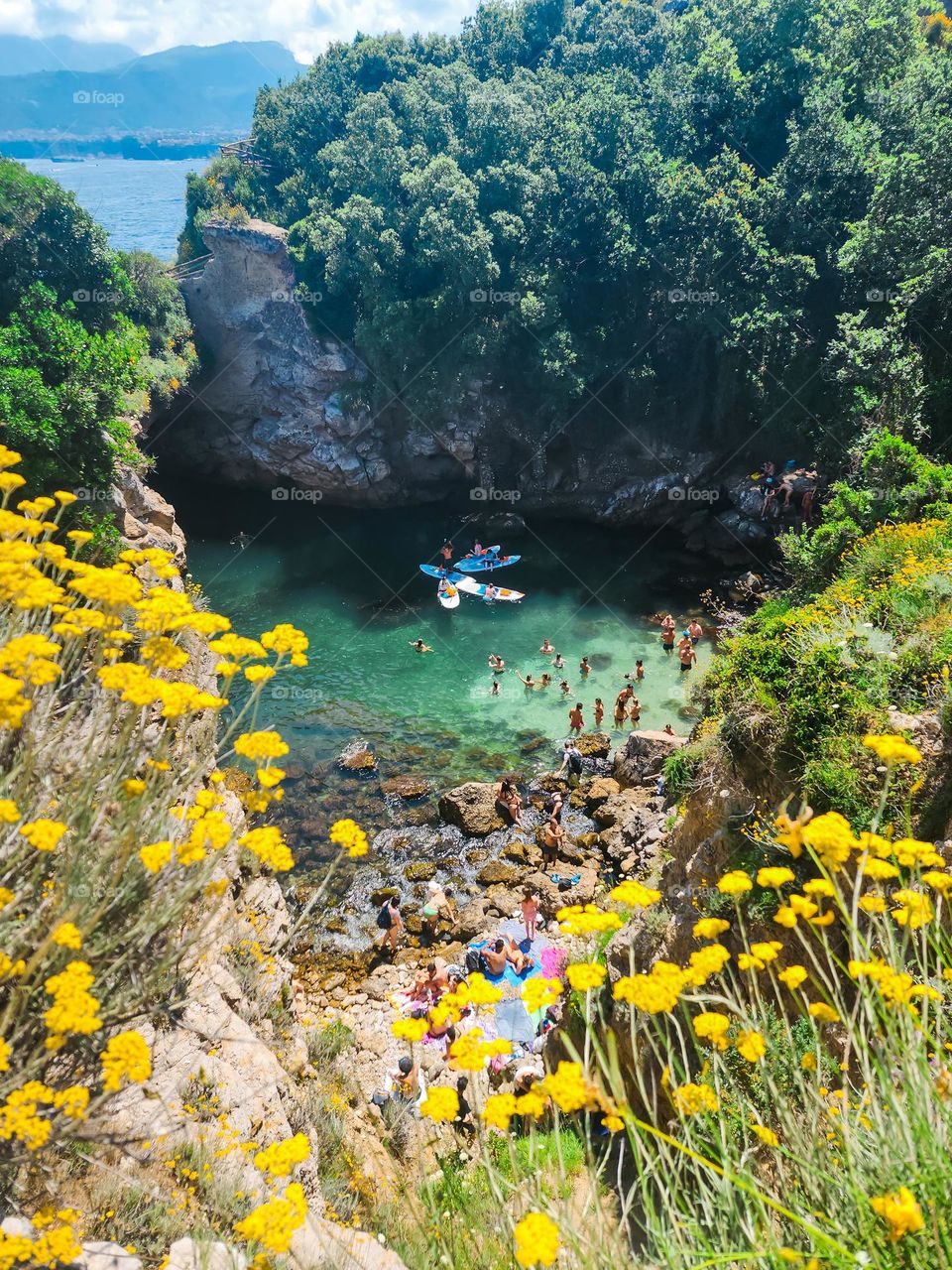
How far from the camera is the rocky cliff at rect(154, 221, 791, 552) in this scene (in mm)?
27078

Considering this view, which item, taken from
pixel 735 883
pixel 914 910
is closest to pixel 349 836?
pixel 735 883

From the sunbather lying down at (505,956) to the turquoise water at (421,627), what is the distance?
4600 millimetres

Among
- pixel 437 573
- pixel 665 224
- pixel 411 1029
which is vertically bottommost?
pixel 437 573

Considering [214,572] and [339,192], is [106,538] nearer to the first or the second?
[214,572]

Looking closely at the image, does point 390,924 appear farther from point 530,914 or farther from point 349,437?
point 349,437

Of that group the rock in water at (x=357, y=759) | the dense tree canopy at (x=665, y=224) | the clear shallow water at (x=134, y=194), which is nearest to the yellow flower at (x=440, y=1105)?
the rock in water at (x=357, y=759)

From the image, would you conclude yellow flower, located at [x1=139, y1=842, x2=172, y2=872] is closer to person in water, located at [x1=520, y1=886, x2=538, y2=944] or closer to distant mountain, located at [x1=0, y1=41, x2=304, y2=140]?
person in water, located at [x1=520, y1=886, x2=538, y2=944]

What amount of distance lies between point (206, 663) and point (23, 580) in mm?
9711

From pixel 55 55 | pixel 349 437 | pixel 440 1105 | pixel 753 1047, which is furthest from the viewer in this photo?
pixel 55 55

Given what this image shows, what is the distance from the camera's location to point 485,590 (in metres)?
23.2

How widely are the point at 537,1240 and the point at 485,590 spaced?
21.2m

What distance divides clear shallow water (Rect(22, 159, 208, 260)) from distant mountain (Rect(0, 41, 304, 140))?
12.6 metres

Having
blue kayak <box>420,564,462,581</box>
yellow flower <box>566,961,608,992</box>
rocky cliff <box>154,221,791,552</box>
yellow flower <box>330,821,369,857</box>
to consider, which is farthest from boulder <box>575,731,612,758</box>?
yellow flower <box>566,961,608,992</box>

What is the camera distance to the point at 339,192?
93.7ft
